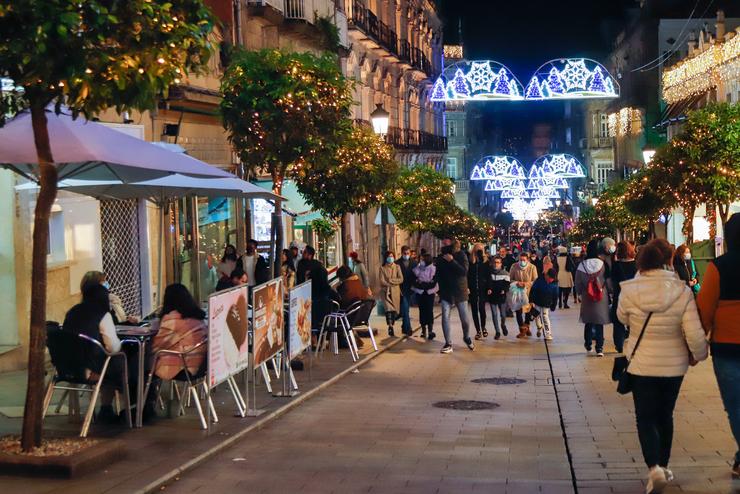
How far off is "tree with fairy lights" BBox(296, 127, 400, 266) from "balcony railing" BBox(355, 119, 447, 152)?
66.5 ft

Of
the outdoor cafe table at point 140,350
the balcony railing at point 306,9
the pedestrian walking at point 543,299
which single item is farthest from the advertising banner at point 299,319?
the balcony railing at point 306,9

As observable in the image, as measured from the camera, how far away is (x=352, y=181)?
2522 centimetres

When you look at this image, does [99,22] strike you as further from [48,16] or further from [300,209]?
[300,209]

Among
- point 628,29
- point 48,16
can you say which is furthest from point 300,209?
point 628,29

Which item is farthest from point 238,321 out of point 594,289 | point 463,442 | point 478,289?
point 478,289

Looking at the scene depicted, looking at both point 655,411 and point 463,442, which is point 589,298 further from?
point 655,411

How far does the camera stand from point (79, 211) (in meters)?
18.9

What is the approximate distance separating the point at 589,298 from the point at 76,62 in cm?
1151

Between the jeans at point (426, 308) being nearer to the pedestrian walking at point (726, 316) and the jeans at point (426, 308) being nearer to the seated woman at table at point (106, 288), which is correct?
the seated woman at table at point (106, 288)

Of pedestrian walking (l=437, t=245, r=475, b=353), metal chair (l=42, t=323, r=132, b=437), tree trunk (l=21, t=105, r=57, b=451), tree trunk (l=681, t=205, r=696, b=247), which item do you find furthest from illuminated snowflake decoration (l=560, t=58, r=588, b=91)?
tree trunk (l=21, t=105, r=57, b=451)

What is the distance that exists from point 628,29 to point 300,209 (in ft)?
170

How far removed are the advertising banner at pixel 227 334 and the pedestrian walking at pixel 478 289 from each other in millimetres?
11566

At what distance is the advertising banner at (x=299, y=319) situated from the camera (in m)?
13.9

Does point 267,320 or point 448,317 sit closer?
point 267,320
